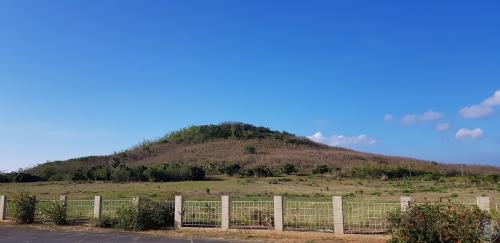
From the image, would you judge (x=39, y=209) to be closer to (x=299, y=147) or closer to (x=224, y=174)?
(x=224, y=174)

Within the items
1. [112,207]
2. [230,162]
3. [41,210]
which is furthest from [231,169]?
[112,207]

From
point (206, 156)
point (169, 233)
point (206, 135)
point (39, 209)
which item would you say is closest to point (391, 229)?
point (169, 233)

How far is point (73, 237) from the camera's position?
1717 cm

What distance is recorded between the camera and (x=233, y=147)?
9112 centimetres

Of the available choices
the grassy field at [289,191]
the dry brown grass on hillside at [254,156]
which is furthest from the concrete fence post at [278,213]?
the dry brown grass on hillside at [254,156]

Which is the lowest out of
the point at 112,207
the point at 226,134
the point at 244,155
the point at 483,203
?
the point at 112,207

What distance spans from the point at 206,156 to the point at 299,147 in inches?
842

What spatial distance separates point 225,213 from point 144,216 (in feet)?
10.00

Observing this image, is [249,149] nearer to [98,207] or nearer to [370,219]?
[98,207]

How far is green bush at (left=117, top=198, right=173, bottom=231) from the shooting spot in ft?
62.4

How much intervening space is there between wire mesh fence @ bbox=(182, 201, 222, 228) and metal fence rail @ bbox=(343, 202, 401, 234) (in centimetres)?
487

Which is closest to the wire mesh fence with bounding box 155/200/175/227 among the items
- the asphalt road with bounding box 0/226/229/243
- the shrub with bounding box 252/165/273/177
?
the asphalt road with bounding box 0/226/229/243

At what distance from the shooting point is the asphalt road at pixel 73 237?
1612 centimetres

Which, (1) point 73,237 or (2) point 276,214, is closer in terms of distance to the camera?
(1) point 73,237
